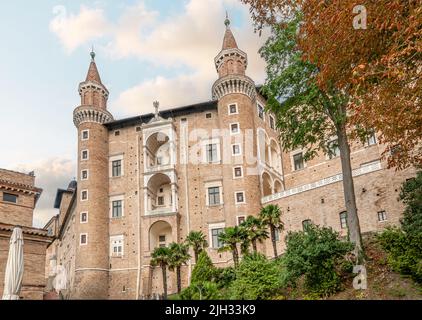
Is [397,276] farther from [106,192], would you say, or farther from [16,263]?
[106,192]

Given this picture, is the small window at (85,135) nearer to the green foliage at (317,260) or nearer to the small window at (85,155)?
the small window at (85,155)

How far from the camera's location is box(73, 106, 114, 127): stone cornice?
42156 mm

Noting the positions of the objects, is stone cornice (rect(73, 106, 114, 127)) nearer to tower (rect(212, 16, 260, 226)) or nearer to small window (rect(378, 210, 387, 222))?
tower (rect(212, 16, 260, 226))

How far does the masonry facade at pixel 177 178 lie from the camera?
36.9 m

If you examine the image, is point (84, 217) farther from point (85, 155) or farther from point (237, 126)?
point (237, 126)

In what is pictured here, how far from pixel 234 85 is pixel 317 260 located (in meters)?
24.2

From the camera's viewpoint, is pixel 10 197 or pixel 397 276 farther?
pixel 10 197

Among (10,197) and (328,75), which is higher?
(10,197)

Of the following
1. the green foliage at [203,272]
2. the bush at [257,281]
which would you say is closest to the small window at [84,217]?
the green foliage at [203,272]

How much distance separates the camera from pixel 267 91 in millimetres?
21609

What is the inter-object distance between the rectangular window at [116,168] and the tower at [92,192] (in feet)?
2.25

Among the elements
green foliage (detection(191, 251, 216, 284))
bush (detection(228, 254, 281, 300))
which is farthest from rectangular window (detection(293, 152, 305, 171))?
bush (detection(228, 254, 281, 300))
